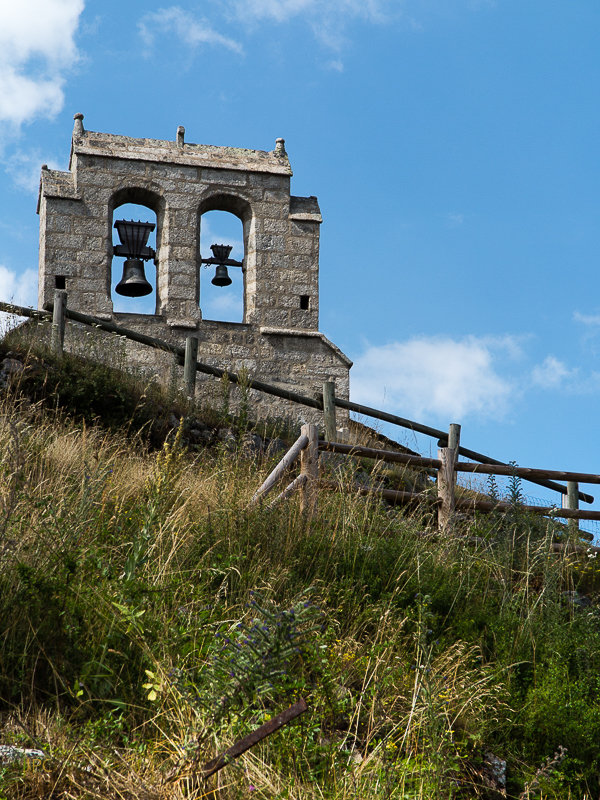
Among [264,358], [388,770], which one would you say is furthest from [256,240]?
[388,770]

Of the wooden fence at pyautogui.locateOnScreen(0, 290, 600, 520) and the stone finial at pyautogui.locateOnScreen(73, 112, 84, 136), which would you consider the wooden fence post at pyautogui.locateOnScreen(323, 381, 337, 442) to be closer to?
the wooden fence at pyautogui.locateOnScreen(0, 290, 600, 520)

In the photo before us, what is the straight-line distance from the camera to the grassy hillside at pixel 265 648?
126 inches

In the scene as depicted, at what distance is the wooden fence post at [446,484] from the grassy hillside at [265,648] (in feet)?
4.28

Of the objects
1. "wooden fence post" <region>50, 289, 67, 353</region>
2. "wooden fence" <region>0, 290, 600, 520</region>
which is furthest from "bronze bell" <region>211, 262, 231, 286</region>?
"wooden fence post" <region>50, 289, 67, 353</region>

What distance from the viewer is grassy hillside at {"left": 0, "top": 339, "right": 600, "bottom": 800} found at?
3195mm

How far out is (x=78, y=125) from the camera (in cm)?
1435

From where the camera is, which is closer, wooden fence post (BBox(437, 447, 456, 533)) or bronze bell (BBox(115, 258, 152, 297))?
wooden fence post (BBox(437, 447, 456, 533))

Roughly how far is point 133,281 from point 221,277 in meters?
1.67

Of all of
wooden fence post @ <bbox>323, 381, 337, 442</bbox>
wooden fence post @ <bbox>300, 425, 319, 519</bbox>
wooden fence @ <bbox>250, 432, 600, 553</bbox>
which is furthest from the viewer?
wooden fence post @ <bbox>323, 381, 337, 442</bbox>

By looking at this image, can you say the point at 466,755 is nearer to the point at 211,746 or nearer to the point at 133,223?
the point at 211,746

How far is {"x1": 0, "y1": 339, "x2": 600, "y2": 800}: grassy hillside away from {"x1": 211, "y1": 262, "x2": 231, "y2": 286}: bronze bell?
7858 millimetres

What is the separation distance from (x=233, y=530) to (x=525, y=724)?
2.15 meters

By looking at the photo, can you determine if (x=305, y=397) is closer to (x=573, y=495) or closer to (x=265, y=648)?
(x=573, y=495)

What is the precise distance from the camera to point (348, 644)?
4551mm
